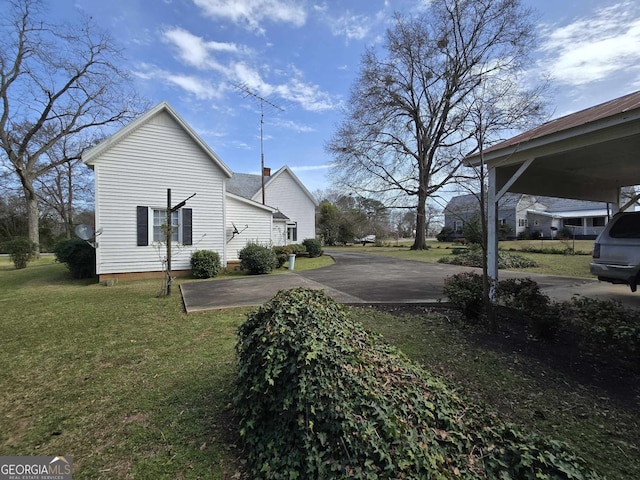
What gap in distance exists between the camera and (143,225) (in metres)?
11.0

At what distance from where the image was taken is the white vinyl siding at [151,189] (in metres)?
10.5

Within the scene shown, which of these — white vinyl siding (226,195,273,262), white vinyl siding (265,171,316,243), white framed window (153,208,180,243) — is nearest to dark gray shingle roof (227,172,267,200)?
white vinyl siding (265,171,316,243)

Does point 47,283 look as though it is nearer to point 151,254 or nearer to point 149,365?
point 151,254

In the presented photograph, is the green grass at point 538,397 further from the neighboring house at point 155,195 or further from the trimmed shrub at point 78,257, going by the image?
the trimmed shrub at point 78,257

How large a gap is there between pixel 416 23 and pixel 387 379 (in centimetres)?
2559

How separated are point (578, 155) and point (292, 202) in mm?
21217

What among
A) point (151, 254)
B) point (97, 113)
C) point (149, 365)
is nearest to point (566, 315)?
point (149, 365)

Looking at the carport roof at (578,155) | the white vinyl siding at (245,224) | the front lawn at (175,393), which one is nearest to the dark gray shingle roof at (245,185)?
the white vinyl siding at (245,224)

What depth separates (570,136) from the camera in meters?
4.59

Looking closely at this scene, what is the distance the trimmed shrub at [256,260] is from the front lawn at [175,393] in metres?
6.45

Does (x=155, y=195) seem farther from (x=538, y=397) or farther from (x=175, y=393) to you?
(x=538, y=397)

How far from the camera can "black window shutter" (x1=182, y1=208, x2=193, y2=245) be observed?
1170 centimetres

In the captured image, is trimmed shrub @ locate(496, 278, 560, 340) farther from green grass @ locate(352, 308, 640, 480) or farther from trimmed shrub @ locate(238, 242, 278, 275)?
trimmed shrub @ locate(238, 242, 278, 275)

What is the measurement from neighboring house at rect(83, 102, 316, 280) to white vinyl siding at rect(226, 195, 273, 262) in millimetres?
58
